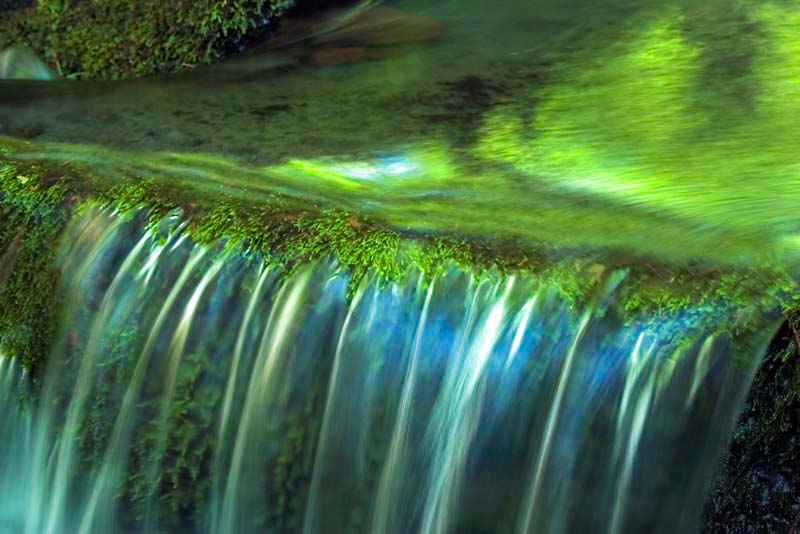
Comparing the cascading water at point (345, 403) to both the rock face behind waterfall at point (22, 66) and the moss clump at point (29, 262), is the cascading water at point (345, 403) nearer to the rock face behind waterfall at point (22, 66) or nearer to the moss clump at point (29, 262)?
the moss clump at point (29, 262)

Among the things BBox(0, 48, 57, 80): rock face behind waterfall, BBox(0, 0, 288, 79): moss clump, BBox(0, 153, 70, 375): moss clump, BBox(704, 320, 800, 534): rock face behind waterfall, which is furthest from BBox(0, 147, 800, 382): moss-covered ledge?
BBox(0, 48, 57, 80): rock face behind waterfall

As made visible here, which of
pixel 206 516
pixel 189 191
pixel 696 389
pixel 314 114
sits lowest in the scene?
pixel 206 516

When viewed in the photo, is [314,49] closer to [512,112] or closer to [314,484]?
[512,112]

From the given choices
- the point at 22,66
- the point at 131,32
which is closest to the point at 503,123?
the point at 131,32

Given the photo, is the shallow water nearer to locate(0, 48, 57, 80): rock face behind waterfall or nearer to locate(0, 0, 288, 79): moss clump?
locate(0, 0, 288, 79): moss clump

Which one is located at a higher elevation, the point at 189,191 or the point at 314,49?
the point at 314,49

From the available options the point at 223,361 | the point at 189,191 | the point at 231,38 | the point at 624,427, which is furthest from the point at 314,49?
the point at 624,427

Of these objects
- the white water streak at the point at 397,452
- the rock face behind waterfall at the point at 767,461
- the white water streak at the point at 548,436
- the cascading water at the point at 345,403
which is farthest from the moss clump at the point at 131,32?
the rock face behind waterfall at the point at 767,461
